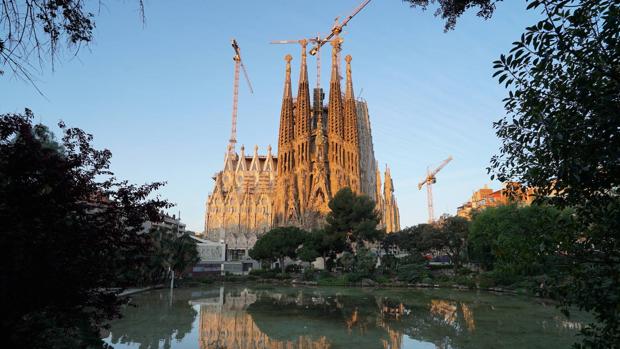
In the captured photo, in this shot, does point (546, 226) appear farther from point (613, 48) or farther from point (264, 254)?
point (264, 254)

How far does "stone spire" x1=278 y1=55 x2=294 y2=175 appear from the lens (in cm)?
7578

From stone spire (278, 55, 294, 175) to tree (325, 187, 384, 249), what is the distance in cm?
2864

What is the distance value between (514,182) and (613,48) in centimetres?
287

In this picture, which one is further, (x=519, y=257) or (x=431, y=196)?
(x=431, y=196)

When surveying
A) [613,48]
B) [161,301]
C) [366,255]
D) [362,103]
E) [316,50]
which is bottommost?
[161,301]

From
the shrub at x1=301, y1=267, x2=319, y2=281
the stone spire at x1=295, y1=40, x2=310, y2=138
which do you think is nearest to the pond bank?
the shrub at x1=301, y1=267, x2=319, y2=281

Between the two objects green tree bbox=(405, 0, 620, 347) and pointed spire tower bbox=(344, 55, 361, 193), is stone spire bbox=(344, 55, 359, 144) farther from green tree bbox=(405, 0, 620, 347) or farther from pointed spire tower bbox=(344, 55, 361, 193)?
green tree bbox=(405, 0, 620, 347)

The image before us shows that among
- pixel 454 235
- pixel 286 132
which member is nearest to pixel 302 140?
pixel 286 132

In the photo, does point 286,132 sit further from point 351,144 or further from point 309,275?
point 309,275

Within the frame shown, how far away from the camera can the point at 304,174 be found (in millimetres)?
71375

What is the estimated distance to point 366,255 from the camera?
1572 inches

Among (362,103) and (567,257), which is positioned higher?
(362,103)

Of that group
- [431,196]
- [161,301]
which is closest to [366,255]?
[161,301]

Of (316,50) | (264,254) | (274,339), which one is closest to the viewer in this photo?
(274,339)
